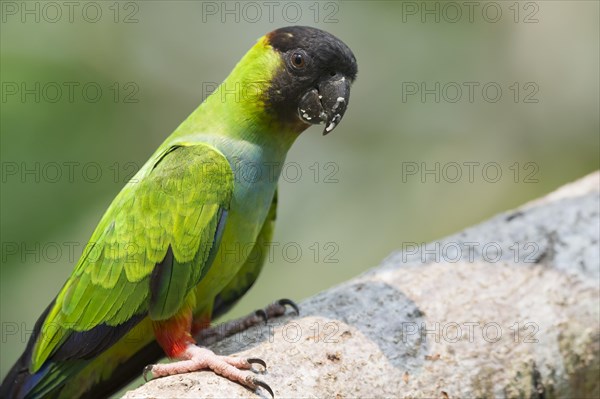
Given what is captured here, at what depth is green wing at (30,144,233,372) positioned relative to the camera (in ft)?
12.2

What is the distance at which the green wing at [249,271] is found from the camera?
4570 millimetres

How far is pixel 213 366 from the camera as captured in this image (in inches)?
131

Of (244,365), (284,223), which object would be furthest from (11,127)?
(244,365)

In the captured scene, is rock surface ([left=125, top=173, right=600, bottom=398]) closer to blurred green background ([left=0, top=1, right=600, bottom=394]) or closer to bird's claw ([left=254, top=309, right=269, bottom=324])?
bird's claw ([left=254, top=309, right=269, bottom=324])

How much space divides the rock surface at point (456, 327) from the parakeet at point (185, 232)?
1.11 ft

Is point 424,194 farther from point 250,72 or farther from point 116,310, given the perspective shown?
point 116,310

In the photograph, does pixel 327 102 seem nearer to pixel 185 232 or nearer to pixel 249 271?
pixel 185 232

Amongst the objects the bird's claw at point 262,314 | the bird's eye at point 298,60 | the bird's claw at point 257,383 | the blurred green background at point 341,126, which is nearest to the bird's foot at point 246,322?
the bird's claw at point 262,314

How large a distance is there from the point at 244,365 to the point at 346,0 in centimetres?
673

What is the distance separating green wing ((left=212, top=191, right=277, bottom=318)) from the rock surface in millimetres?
622

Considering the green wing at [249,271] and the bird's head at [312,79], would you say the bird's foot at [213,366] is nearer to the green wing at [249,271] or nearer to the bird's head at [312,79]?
the green wing at [249,271]

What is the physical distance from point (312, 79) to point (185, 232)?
1.17 meters

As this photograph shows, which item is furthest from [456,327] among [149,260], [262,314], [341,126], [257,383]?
[341,126]

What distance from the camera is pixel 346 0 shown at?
902 cm
